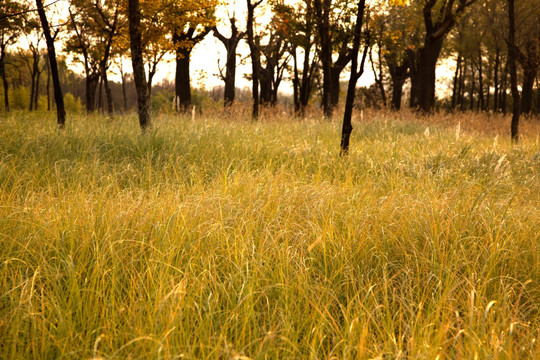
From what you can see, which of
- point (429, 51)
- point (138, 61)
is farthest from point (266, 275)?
point (429, 51)

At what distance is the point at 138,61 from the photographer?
738 cm

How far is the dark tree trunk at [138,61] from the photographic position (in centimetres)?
717

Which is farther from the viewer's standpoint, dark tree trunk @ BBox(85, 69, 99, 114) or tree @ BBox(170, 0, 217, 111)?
dark tree trunk @ BBox(85, 69, 99, 114)

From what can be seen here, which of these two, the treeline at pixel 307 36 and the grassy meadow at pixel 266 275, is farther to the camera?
the treeline at pixel 307 36

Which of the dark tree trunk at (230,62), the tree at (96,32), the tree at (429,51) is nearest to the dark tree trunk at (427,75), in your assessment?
the tree at (429,51)

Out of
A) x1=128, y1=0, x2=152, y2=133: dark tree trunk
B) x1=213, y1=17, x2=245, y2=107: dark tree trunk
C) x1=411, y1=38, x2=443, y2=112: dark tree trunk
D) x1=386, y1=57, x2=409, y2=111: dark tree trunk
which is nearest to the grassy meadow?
x1=128, y1=0, x2=152, y2=133: dark tree trunk

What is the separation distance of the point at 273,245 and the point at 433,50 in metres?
15.6

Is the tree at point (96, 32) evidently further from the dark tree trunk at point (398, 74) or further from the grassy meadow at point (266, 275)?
the dark tree trunk at point (398, 74)

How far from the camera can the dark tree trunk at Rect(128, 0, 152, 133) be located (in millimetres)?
7168

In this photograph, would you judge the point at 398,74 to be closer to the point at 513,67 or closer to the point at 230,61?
the point at 230,61

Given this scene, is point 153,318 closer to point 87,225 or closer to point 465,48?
point 87,225

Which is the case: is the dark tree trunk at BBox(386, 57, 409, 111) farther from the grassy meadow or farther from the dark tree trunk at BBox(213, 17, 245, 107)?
the grassy meadow

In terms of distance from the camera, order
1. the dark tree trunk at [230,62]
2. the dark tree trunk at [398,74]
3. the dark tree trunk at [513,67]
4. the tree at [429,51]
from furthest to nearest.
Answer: the dark tree trunk at [398,74], the dark tree trunk at [230,62], the tree at [429,51], the dark tree trunk at [513,67]

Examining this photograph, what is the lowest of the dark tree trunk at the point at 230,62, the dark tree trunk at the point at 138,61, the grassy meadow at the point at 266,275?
the grassy meadow at the point at 266,275
